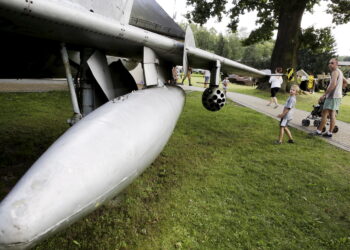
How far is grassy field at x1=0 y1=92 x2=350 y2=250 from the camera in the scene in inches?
117

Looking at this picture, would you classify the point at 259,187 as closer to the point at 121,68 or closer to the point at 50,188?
the point at 121,68

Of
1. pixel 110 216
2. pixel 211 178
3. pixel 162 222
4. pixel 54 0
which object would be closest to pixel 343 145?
pixel 211 178

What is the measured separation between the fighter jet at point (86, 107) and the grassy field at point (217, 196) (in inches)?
40.1

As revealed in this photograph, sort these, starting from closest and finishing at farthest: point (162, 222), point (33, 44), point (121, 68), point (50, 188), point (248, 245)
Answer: point (50, 188), point (248, 245), point (162, 222), point (33, 44), point (121, 68)

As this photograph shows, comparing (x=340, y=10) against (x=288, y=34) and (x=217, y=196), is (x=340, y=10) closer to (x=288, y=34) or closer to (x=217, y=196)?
(x=288, y=34)

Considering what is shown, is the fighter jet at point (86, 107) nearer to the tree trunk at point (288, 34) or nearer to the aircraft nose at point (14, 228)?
the aircraft nose at point (14, 228)

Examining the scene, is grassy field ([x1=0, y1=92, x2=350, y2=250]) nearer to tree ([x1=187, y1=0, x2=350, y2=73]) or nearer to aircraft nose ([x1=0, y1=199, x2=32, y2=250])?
aircraft nose ([x1=0, y1=199, x2=32, y2=250])

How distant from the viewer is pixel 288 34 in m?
18.9

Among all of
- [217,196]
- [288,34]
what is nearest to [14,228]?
[217,196]

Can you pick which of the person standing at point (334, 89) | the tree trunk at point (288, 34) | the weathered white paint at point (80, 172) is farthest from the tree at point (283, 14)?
the weathered white paint at point (80, 172)

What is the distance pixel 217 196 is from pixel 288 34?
60.2ft

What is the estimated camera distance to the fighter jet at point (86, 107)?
1652 millimetres

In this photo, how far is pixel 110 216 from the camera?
3.25 m

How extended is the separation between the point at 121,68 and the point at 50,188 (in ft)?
11.3
